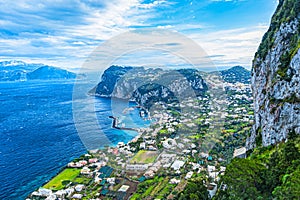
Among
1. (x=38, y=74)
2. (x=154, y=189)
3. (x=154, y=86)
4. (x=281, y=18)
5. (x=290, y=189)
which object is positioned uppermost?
(x=281, y=18)

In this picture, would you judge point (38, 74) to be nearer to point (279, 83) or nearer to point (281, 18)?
point (281, 18)

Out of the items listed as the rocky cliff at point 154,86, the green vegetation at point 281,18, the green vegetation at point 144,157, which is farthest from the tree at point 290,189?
the rocky cliff at point 154,86

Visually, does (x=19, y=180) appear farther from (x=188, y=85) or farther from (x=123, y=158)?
(x=188, y=85)

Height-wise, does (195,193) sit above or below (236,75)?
below

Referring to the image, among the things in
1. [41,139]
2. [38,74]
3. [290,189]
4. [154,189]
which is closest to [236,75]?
[41,139]

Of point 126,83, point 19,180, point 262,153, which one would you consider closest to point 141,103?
point 126,83

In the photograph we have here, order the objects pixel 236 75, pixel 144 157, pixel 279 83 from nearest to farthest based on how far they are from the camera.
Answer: pixel 279 83
pixel 144 157
pixel 236 75

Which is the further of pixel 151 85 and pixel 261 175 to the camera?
pixel 151 85
